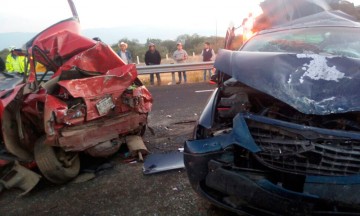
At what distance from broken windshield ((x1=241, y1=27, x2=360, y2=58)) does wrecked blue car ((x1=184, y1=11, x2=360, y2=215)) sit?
76 cm

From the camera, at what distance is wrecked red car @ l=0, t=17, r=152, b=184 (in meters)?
3.36

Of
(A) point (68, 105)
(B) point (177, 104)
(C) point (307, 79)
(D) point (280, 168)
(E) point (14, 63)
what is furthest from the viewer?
(E) point (14, 63)

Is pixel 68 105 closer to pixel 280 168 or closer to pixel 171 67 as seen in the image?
pixel 280 168

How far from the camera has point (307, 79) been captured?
7.32 feet

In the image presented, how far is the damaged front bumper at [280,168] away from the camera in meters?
1.87

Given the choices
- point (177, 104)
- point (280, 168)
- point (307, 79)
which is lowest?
point (177, 104)

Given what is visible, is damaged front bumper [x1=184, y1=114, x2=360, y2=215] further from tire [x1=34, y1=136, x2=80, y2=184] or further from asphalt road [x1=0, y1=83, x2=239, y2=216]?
tire [x1=34, y1=136, x2=80, y2=184]

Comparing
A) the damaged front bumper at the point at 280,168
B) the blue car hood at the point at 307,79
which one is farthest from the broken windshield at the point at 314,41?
the damaged front bumper at the point at 280,168

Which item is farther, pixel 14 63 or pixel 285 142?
pixel 14 63

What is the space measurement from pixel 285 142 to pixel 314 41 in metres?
1.71

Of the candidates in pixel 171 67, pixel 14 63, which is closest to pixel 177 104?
pixel 171 67

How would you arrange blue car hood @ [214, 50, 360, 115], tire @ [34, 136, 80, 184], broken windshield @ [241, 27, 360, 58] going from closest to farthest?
blue car hood @ [214, 50, 360, 115] → broken windshield @ [241, 27, 360, 58] → tire @ [34, 136, 80, 184]

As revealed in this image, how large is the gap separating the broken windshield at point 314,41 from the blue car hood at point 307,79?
755 mm

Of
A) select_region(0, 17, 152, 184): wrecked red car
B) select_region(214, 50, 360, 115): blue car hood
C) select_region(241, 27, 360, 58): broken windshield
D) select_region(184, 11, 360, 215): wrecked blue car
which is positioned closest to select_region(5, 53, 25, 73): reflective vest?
select_region(0, 17, 152, 184): wrecked red car
